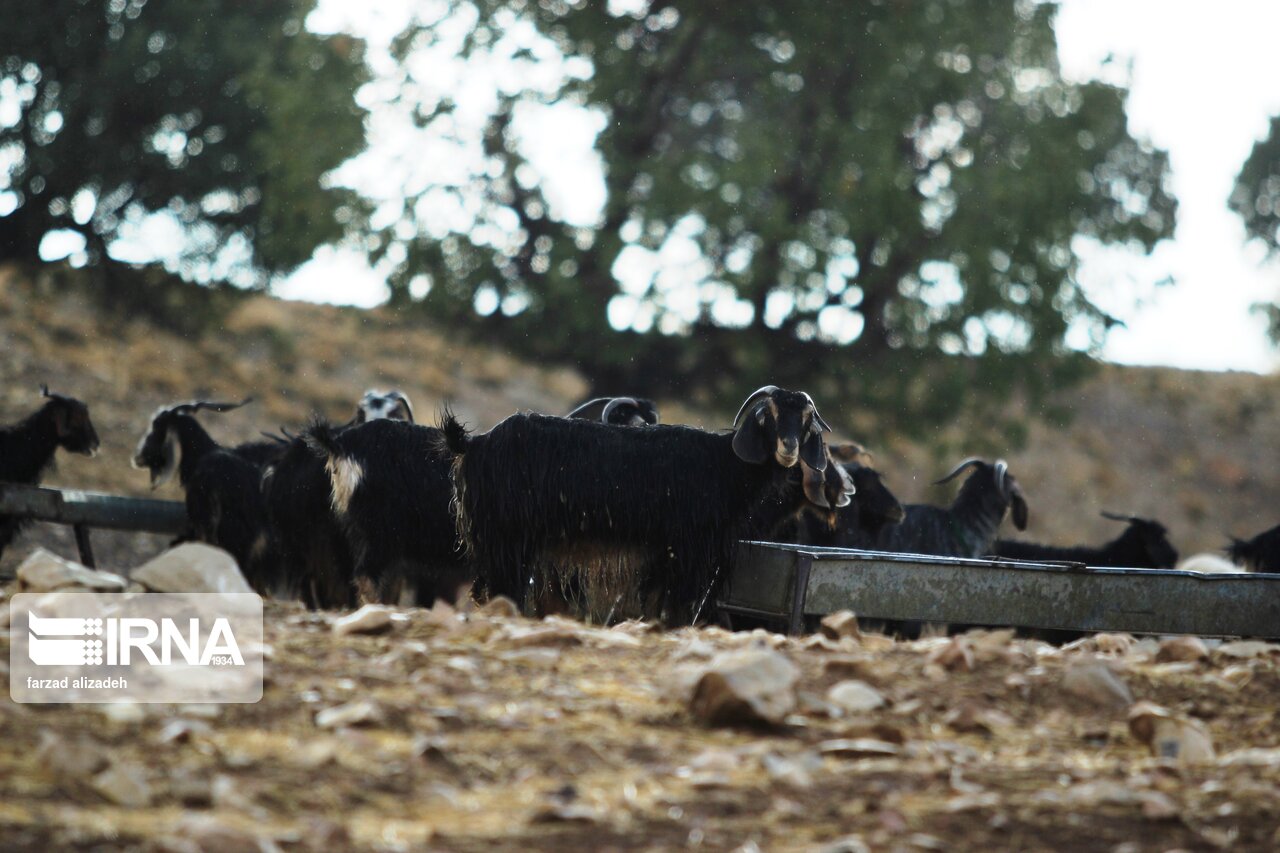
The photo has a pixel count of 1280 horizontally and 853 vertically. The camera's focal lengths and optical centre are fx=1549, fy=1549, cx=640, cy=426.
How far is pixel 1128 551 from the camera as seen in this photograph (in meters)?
11.1

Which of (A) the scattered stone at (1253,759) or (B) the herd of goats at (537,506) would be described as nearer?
(A) the scattered stone at (1253,759)

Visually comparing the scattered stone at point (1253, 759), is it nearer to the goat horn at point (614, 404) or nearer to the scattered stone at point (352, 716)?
the scattered stone at point (352, 716)

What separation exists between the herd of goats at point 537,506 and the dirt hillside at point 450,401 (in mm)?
7166

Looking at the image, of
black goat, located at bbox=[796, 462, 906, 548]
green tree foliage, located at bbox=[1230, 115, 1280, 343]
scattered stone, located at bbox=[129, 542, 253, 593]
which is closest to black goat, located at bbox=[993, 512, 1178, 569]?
black goat, located at bbox=[796, 462, 906, 548]

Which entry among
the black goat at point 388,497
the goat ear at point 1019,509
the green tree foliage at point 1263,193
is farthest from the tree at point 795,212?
the green tree foliage at point 1263,193

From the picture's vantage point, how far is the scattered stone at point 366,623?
4.85 m

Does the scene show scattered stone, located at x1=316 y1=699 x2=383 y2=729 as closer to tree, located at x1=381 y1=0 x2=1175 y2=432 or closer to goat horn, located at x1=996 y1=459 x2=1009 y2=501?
goat horn, located at x1=996 y1=459 x2=1009 y2=501

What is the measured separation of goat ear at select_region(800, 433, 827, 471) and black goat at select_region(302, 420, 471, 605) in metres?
1.80

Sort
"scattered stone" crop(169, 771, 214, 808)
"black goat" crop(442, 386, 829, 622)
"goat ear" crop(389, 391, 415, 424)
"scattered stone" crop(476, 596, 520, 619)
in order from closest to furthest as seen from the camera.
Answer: "scattered stone" crop(169, 771, 214, 808) < "scattered stone" crop(476, 596, 520, 619) < "black goat" crop(442, 386, 829, 622) < "goat ear" crop(389, 391, 415, 424)

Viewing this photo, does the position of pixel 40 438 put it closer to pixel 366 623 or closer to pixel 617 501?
pixel 617 501

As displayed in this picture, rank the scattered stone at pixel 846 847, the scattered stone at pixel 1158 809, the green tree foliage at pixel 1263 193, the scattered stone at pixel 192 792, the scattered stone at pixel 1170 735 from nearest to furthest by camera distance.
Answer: the scattered stone at pixel 846 847 < the scattered stone at pixel 192 792 < the scattered stone at pixel 1158 809 < the scattered stone at pixel 1170 735 < the green tree foliage at pixel 1263 193

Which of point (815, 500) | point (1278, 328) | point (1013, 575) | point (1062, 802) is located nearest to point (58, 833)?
point (1062, 802)

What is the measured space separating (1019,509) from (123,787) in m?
9.52

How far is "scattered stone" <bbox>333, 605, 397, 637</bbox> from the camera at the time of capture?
191 inches
